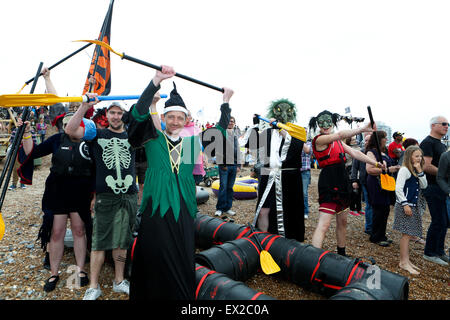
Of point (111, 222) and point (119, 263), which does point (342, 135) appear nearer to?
point (111, 222)

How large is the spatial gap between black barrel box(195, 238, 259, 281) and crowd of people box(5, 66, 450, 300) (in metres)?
0.80

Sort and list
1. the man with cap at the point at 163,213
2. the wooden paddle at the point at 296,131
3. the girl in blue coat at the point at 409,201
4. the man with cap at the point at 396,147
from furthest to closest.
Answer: the man with cap at the point at 396,147, the wooden paddle at the point at 296,131, the girl in blue coat at the point at 409,201, the man with cap at the point at 163,213

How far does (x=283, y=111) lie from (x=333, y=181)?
1426 mm

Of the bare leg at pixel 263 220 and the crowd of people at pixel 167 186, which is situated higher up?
the crowd of people at pixel 167 186

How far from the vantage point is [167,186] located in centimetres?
203

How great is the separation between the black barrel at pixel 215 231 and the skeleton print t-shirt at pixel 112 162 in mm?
1653

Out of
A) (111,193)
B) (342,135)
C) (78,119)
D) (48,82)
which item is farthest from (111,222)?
(342,135)

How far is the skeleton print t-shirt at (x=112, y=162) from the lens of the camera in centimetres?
292

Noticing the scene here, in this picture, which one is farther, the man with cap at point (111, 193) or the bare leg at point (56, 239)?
the bare leg at point (56, 239)

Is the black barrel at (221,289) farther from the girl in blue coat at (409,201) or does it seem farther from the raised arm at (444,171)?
the raised arm at (444,171)

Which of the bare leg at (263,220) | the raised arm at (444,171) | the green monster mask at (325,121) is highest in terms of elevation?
the green monster mask at (325,121)

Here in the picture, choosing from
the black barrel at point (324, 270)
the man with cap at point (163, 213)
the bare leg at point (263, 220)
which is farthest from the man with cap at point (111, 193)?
the bare leg at point (263, 220)
